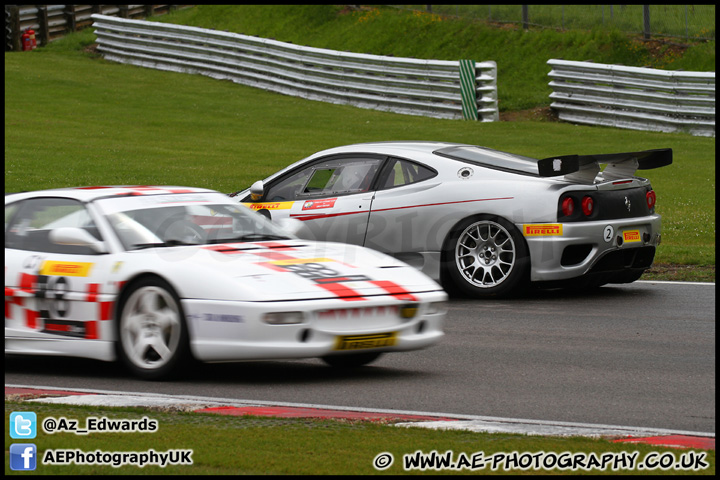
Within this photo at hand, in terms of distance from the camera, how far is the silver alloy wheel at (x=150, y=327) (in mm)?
7000

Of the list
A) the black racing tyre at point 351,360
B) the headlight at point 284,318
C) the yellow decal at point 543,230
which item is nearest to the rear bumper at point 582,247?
the yellow decal at point 543,230

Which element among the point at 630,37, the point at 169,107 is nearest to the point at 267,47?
the point at 169,107

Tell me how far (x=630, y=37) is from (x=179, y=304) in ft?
86.3

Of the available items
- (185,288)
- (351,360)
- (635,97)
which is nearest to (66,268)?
(185,288)

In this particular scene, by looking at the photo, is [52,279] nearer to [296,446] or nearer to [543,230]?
[296,446]

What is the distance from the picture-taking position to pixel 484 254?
10.4 meters

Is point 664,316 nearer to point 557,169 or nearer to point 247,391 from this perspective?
point 557,169

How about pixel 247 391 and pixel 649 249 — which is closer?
pixel 247 391

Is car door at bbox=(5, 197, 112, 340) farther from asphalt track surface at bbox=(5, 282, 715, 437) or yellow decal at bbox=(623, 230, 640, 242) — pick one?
yellow decal at bbox=(623, 230, 640, 242)

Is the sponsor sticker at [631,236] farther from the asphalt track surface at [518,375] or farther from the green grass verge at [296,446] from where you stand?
the green grass verge at [296,446]

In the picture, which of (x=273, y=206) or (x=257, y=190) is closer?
(x=257, y=190)

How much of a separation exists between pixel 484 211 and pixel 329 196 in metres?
1.56

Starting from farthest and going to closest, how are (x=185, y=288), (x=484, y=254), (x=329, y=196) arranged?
1. (x=329, y=196)
2. (x=484, y=254)
3. (x=185, y=288)

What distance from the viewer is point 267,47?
106ft
